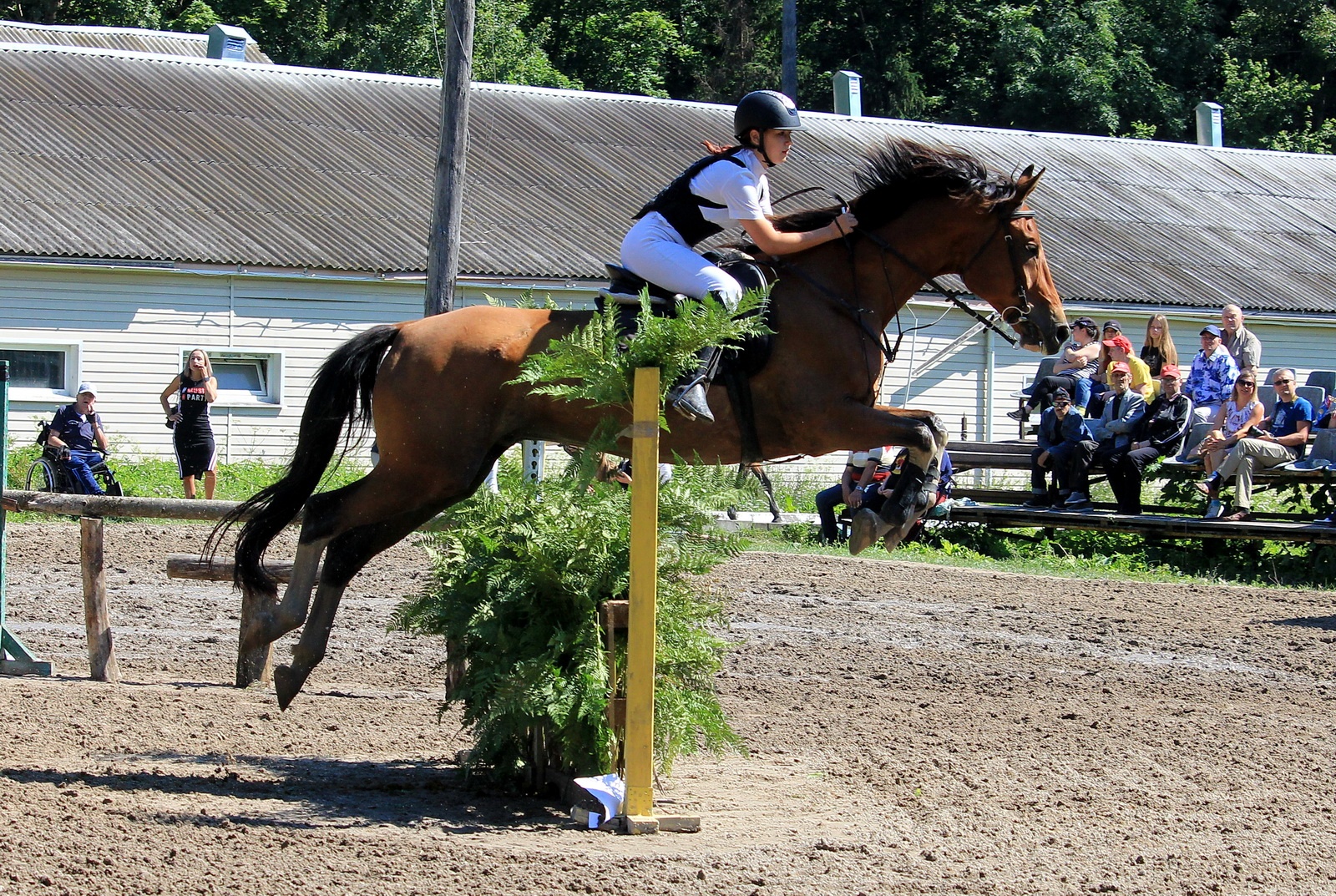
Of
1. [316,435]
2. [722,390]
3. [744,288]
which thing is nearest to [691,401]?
[722,390]

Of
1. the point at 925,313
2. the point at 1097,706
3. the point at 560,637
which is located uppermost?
the point at 925,313

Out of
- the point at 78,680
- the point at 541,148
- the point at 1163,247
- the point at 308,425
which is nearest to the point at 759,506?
the point at 308,425

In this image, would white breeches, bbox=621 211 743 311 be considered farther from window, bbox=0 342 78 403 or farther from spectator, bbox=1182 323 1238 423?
window, bbox=0 342 78 403

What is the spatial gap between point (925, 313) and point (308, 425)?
56.0 ft

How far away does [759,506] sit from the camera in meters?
5.88

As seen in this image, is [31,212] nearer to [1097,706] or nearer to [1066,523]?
[1066,523]

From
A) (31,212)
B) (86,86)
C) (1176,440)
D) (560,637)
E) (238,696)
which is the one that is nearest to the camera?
(560,637)

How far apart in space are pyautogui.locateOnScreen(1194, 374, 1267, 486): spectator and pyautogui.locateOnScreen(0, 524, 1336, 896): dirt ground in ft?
10.7

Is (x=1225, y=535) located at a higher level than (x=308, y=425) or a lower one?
lower

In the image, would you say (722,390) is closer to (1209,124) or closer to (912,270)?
(912,270)

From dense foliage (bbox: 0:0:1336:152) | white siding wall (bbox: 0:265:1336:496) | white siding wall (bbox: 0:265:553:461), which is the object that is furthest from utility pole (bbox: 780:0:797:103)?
white siding wall (bbox: 0:265:553:461)

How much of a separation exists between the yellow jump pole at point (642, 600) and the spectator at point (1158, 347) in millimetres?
10887

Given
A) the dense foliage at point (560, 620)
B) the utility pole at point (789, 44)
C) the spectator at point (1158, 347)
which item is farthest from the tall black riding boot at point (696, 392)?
the utility pole at point (789, 44)

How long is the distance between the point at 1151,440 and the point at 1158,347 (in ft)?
5.04
